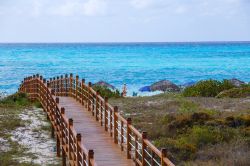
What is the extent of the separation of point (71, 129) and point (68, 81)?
1299 centimetres

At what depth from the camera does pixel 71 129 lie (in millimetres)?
13289

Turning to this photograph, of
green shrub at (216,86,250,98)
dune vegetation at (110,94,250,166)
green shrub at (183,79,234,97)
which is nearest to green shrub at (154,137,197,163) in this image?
dune vegetation at (110,94,250,166)

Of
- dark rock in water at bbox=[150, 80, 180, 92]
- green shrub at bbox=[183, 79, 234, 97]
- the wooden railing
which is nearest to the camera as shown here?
the wooden railing

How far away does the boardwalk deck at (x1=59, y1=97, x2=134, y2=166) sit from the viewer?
12656 millimetres

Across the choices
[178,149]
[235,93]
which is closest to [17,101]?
[235,93]

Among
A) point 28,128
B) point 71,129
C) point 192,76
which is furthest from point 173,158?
point 192,76

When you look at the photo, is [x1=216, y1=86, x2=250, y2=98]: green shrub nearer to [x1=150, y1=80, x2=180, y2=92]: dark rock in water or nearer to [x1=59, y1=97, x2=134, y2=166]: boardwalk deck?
[x1=59, y1=97, x2=134, y2=166]: boardwalk deck

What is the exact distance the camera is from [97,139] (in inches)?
589

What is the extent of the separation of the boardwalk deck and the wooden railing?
0.20 m

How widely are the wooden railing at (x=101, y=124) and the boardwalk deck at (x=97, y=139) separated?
20 cm

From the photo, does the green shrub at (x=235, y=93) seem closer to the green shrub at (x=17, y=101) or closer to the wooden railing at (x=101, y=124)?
the wooden railing at (x=101, y=124)

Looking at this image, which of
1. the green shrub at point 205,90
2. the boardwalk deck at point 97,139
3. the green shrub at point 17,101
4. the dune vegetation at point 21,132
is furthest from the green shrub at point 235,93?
the boardwalk deck at point 97,139

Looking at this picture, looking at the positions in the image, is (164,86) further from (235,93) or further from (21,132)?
(21,132)

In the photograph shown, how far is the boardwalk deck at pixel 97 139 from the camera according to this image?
12656 mm
